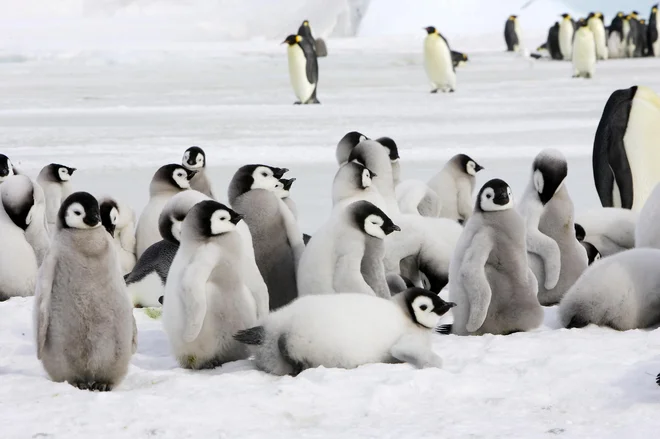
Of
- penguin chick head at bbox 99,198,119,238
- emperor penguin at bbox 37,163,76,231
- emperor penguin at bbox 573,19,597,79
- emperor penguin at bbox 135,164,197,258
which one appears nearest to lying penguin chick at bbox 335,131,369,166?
emperor penguin at bbox 135,164,197,258

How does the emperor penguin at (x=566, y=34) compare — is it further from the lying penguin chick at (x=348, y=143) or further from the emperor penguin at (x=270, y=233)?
the emperor penguin at (x=270, y=233)

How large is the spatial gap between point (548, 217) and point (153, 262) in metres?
1.69

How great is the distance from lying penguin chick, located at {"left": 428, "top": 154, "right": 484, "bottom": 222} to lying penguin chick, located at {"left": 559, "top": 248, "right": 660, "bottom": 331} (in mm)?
2139

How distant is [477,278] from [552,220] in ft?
2.66

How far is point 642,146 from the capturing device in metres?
6.81

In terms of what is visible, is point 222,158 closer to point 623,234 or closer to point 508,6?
point 623,234

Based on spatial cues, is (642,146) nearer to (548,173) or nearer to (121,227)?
(548,173)

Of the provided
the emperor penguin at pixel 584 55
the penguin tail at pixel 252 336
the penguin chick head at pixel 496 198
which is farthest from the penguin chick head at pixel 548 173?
the emperor penguin at pixel 584 55

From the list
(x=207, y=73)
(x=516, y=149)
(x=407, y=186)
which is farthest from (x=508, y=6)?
(x=407, y=186)

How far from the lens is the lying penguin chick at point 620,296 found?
3.93 m

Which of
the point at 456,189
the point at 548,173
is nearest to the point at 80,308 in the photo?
the point at 548,173

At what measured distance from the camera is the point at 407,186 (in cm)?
586

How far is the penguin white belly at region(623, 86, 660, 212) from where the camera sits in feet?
22.4

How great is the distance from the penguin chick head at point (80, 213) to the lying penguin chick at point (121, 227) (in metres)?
1.72
